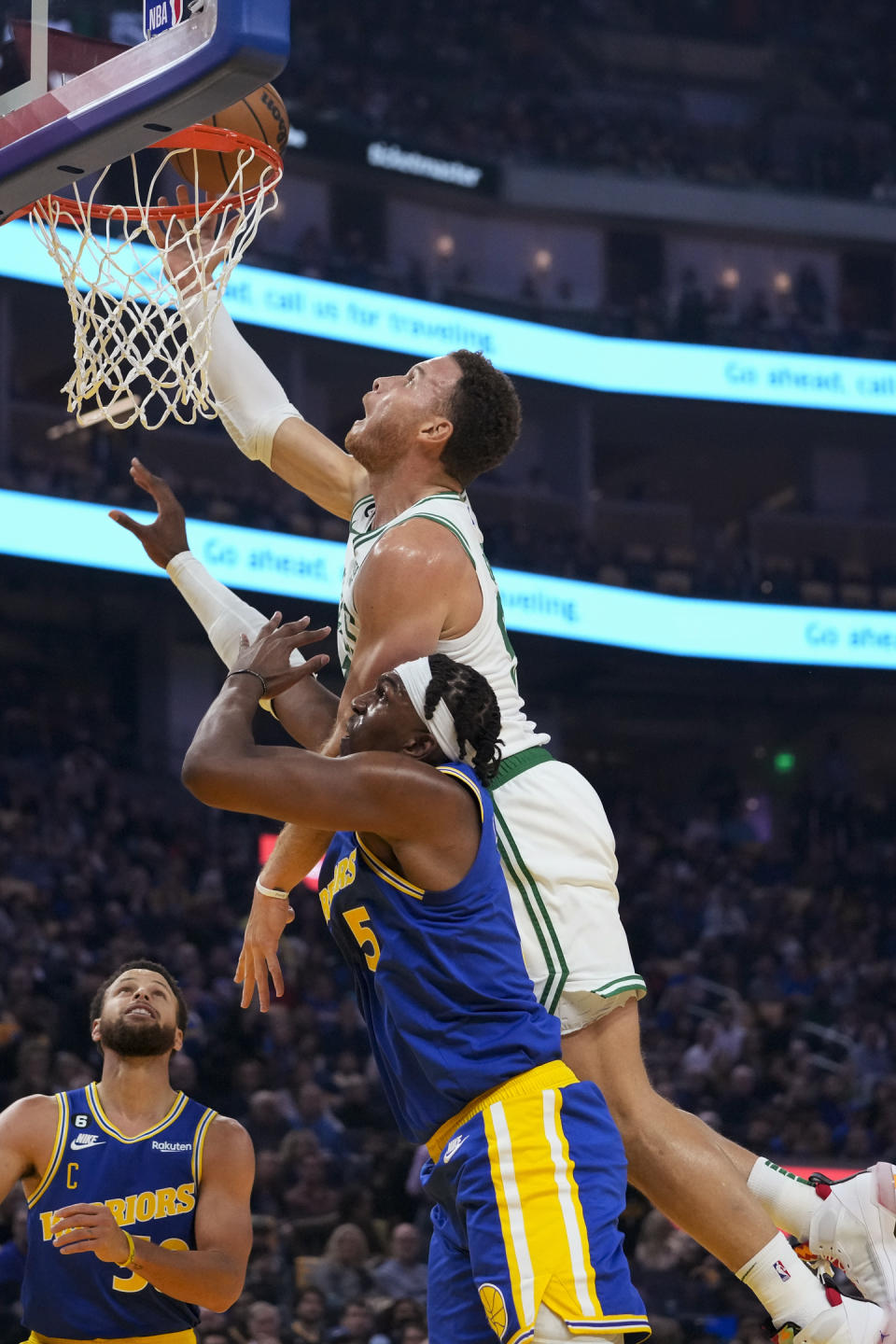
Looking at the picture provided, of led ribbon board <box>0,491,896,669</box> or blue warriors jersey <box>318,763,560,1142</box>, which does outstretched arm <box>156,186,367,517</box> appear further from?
led ribbon board <box>0,491,896,669</box>

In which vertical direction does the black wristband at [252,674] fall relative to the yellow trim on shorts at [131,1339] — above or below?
above

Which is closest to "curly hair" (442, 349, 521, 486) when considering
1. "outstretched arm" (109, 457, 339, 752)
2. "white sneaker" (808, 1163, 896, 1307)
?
"outstretched arm" (109, 457, 339, 752)

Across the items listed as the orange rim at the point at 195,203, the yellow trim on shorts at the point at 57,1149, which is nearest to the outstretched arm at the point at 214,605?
the orange rim at the point at 195,203

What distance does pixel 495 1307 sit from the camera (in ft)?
10.2

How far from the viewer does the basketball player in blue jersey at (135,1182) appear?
4.43m

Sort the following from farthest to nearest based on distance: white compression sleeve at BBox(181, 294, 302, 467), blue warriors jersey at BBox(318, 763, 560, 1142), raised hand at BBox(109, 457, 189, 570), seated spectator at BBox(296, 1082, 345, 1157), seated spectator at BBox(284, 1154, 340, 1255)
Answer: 1. seated spectator at BBox(296, 1082, 345, 1157)
2. seated spectator at BBox(284, 1154, 340, 1255)
3. white compression sleeve at BBox(181, 294, 302, 467)
4. raised hand at BBox(109, 457, 189, 570)
5. blue warriors jersey at BBox(318, 763, 560, 1142)

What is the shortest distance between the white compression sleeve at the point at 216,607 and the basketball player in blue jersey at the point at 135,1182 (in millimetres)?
1019

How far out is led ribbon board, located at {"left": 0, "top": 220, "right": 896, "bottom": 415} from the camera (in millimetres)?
20078

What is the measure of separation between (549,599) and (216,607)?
50.8ft

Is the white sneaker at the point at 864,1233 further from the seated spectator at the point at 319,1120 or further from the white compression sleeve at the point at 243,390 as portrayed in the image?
the seated spectator at the point at 319,1120

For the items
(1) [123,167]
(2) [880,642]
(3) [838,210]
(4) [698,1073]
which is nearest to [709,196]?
(3) [838,210]

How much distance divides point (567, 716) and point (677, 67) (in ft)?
37.6

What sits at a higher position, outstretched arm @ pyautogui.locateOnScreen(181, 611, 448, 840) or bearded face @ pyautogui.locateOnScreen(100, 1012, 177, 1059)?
outstretched arm @ pyautogui.locateOnScreen(181, 611, 448, 840)

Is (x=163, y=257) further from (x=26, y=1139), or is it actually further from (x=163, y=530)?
(x=26, y=1139)
